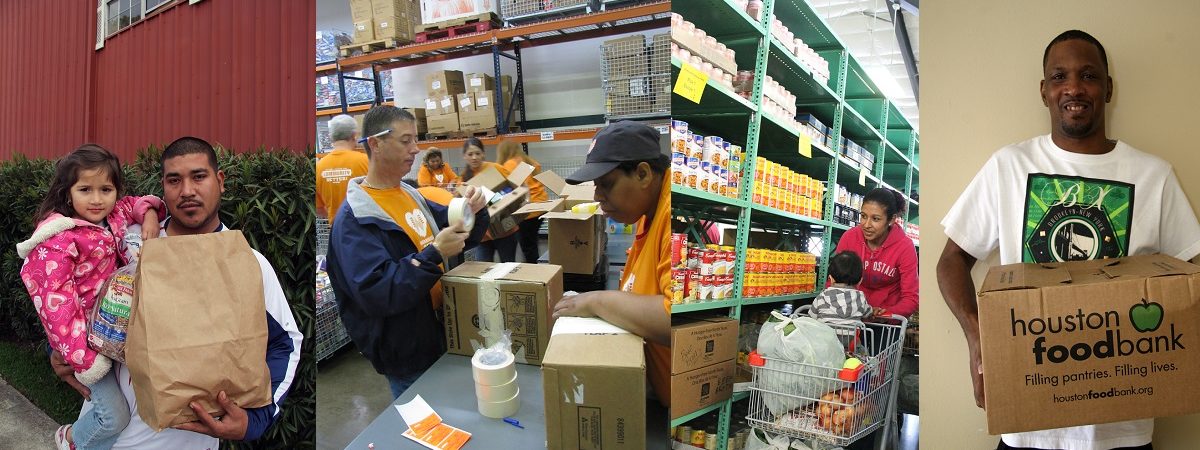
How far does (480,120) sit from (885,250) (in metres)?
1.26

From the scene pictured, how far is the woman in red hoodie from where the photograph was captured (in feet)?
5.39

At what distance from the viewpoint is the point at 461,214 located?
3.66 feet

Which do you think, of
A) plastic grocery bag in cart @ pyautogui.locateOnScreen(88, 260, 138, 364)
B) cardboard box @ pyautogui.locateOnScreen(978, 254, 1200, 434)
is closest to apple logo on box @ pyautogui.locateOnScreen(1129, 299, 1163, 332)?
cardboard box @ pyautogui.locateOnScreen(978, 254, 1200, 434)

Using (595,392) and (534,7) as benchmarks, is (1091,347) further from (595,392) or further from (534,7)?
(534,7)

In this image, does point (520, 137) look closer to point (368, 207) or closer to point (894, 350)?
point (368, 207)

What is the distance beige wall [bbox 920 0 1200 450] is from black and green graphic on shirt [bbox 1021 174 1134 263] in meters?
0.15

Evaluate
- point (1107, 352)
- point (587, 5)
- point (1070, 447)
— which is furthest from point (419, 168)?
point (1070, 447)

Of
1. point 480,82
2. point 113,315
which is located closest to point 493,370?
point 480,82

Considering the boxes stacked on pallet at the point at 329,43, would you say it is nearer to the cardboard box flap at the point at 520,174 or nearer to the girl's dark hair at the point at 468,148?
the girl's dark hair at the point at 468,148

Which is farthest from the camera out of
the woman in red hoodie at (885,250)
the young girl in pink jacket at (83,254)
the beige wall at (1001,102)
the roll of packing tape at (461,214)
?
the woman in red hoodie at (885,250)

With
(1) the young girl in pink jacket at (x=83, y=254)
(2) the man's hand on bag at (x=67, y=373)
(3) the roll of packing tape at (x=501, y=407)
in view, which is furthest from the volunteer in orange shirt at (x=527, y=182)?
(2) the man's hand on bag at (x=67, y=373)

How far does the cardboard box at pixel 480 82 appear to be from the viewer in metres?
1.04

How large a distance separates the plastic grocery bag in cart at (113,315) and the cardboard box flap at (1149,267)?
2.41 meters

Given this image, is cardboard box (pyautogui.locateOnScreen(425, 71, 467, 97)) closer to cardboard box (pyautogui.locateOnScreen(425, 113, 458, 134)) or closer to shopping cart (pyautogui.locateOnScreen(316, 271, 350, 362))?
cardboard box (pyautogui.locateOnScreen(425, 113, 458, 134))
